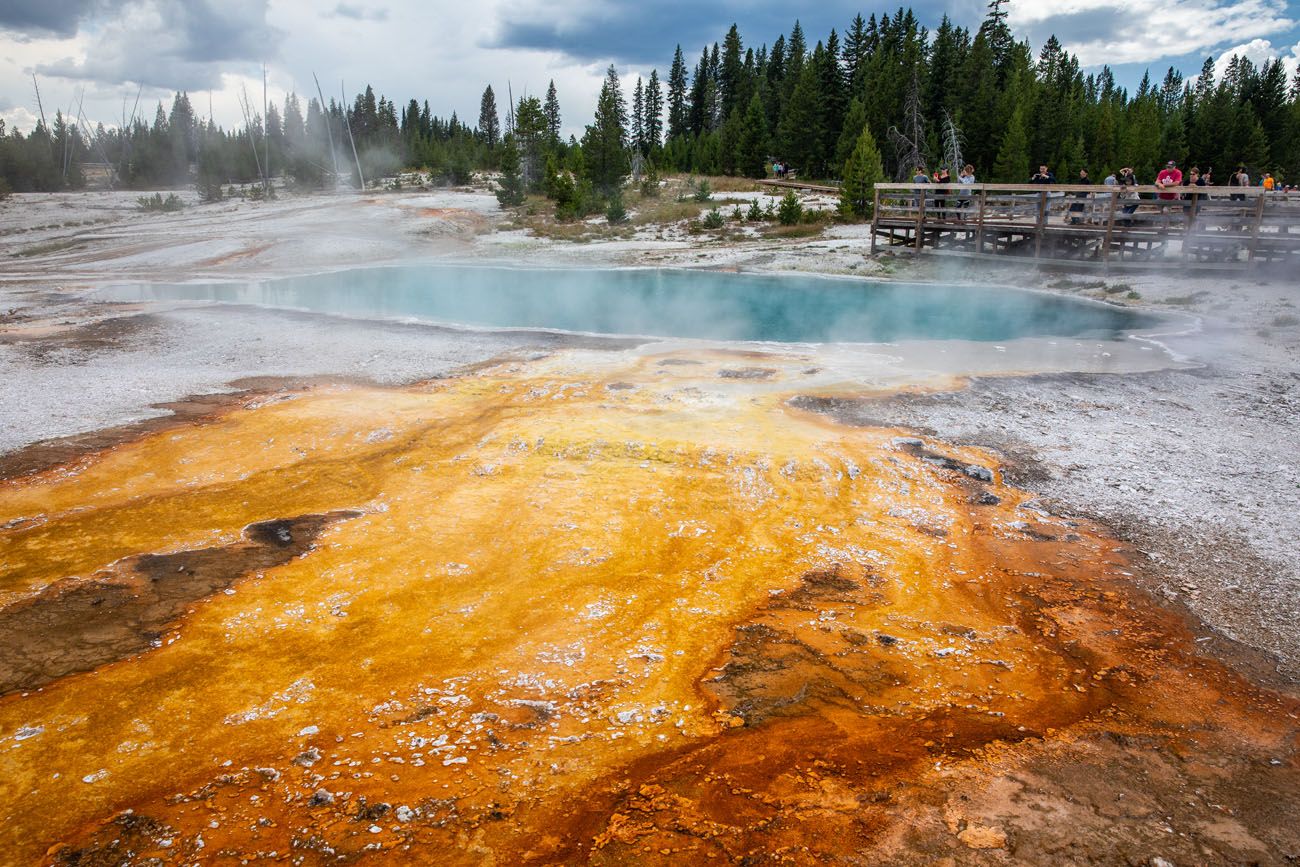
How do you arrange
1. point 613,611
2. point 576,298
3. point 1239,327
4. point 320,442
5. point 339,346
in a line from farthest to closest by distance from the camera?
point 576,298 → point 1239,327 → point 339,346 → point 320,442 → point 613,611

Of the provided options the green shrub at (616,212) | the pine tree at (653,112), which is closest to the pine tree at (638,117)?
the pine tree at (653,112)

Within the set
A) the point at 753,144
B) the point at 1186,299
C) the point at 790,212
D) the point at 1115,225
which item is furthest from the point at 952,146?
the point at 1186,299

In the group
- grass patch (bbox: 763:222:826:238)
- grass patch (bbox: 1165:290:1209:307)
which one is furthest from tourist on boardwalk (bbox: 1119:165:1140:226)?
grass patch (bbox: 763:222:826:238)

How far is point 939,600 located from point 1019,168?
41991 mm

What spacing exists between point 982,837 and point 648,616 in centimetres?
228

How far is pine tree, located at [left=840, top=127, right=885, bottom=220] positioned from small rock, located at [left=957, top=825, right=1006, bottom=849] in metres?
28.2

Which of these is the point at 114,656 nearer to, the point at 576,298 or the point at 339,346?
the point at 339,346

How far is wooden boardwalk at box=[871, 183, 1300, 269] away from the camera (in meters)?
16.7

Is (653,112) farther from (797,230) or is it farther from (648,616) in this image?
(648,616)

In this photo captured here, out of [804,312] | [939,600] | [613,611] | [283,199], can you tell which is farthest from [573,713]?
[283,199]

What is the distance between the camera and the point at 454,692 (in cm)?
408

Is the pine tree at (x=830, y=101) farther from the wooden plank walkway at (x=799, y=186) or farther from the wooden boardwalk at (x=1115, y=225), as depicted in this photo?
the wooden boardwalk at (x=1115, y=225)

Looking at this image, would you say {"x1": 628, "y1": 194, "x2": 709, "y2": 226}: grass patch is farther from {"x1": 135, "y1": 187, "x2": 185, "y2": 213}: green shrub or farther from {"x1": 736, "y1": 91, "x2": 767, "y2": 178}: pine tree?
{"x1": 135, "y1": 187, "x2": 185, "y2": 213}: green shrub

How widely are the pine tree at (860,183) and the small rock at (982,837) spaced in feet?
92.7
